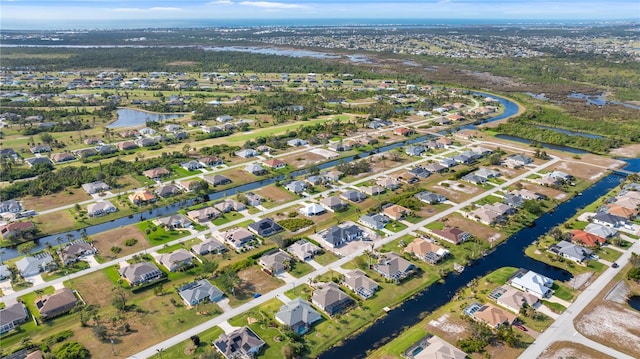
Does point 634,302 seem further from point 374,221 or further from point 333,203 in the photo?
point 333,203

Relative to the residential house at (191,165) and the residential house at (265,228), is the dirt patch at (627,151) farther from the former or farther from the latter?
the residential house at (191,165)

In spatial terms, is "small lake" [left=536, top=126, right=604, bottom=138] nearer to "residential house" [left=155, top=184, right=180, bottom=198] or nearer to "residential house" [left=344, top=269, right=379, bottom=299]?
"residential house" [left=344, top=269, right=379, bottom=299]

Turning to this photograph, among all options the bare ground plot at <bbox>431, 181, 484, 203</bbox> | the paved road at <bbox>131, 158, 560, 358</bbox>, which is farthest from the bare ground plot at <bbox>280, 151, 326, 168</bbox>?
the paved road at <bbox>131, 158, 560, 358</bbox>

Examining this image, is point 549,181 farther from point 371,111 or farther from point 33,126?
point 33,126

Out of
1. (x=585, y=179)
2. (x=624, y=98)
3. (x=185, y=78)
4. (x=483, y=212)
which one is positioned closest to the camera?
(x=483, y=212)

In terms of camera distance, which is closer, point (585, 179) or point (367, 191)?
point (367, 191)

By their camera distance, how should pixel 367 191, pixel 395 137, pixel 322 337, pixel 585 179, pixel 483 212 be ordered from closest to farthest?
pixel 322 337 → pixel 483 212 → pixel 367 191 → pixel 585 179 → pixel 395 137

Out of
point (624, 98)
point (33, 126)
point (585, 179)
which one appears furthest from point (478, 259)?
point (624, 98)
